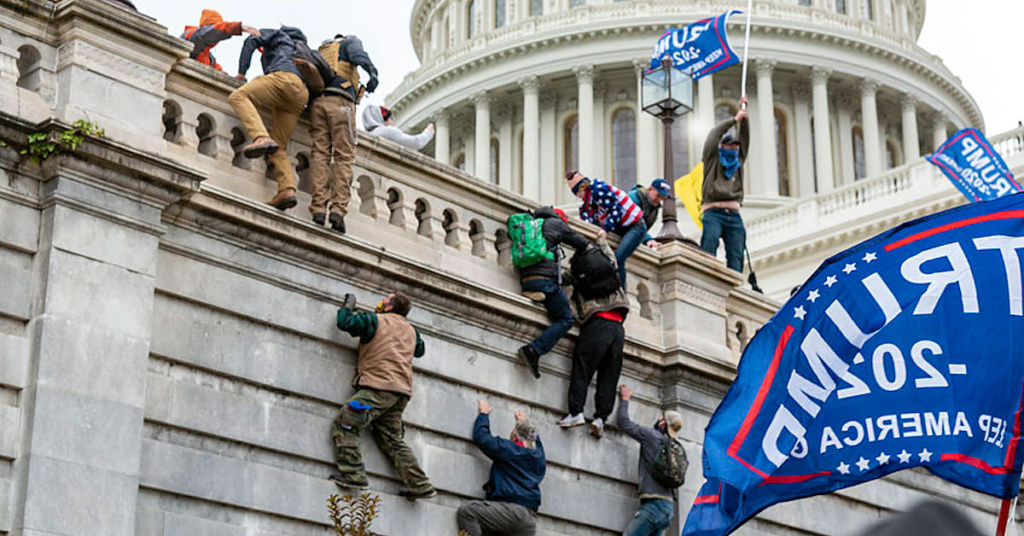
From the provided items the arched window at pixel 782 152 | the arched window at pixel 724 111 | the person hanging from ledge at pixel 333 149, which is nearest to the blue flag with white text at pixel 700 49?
the person hanging from ledge at pixel 333 149

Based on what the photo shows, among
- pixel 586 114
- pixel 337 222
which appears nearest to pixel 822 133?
pixel 586 114

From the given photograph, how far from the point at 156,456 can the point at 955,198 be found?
3766 centimetres

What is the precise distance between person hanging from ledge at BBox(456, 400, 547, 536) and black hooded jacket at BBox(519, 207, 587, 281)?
1.69 metres

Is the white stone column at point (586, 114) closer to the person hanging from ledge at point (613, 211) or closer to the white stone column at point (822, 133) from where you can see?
the white stone column at point (822, 133)

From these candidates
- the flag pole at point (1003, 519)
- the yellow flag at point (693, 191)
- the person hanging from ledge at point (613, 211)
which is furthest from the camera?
the yellow flag at point (693, 191)

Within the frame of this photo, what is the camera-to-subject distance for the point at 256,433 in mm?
12859

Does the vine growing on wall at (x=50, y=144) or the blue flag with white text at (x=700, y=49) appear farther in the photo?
the blue flag with white text at (x=700, y=49)

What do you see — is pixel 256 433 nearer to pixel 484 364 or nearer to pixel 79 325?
pixel 79 325

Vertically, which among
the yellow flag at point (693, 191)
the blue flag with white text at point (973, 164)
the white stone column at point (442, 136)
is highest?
the white stone column at point (442, 136)

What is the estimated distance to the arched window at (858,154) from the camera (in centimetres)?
7225

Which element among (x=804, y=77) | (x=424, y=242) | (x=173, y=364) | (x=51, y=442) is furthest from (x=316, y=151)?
(x=804, y=77)

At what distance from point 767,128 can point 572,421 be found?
56.1m

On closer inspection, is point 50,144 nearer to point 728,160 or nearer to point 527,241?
point 527,241

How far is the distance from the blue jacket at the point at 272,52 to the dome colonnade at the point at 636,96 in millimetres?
53762
